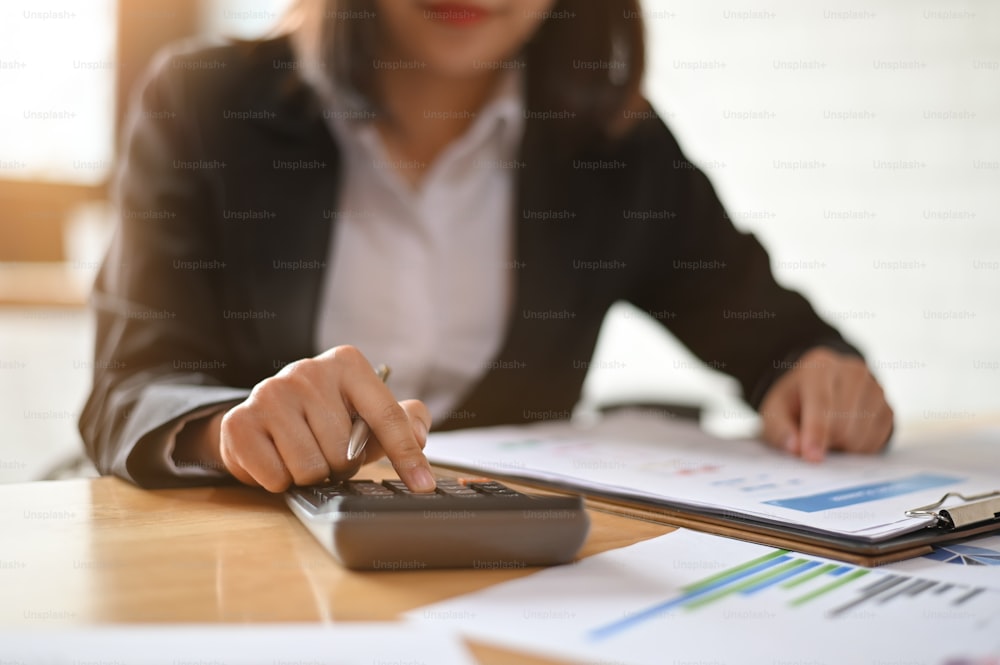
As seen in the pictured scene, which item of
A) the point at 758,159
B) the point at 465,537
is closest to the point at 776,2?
the point at 758,159

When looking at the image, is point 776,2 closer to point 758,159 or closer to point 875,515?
point 758,159

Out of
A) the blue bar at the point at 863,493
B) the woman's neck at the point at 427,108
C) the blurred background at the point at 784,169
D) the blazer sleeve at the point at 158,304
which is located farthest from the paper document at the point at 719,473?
the blurred background at the point at 784,169

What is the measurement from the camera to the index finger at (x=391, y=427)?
0.50 meters

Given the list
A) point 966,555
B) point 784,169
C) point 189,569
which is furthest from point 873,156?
point 189,569

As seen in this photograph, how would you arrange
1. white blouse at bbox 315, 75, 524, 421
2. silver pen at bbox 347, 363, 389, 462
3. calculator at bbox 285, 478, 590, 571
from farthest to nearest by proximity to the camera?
white blouse at bbox 315, 75, 524, 421 < silver pen at bbox 347, 363, 389, 462 < calculator at bbox 285, 478, 590, 571

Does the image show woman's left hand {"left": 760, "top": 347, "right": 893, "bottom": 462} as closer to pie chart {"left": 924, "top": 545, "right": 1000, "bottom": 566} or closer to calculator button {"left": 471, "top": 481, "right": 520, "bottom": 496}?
pie chart {"left": 924, "top": 545, "right": 1000, "bottom": 566}

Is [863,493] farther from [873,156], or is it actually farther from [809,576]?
[873,156]

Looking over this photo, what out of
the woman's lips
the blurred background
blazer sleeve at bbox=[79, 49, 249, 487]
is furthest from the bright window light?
the woman's lips

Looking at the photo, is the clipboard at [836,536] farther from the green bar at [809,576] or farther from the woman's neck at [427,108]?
the woman's neck at [427,108]

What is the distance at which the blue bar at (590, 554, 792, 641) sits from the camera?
34cm

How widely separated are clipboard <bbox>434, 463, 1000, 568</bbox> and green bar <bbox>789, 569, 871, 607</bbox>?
20 mm

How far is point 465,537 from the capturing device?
42 centimetres

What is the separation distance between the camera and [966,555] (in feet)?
1.57

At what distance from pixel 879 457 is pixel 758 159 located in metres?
1.66
